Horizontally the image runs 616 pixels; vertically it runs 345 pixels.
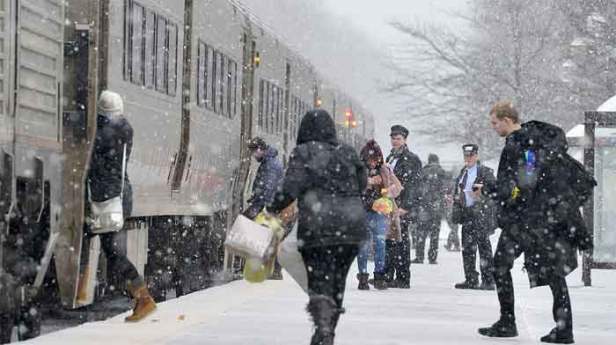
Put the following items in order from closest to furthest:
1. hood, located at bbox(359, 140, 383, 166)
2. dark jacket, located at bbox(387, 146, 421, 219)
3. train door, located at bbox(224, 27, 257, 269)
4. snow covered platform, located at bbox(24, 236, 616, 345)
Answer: snow covered platform, located at bbox(24, 236, 616, 345), hood, located at bbox(359, 140, 383, 166), dark jacket, located at bbox(387, 146, 421, 219), train door, located at bbox(224, 27, 257, 269)

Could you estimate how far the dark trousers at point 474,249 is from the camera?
15.0 m

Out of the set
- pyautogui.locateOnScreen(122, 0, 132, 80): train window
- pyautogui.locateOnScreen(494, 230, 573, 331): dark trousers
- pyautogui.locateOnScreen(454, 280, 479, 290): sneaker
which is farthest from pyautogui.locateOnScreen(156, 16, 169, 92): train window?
pyautogui.locateOnScreen(454, 280, 479, 290): sneaker

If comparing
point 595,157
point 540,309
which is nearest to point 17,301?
point 540,309

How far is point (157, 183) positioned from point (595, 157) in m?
5.98

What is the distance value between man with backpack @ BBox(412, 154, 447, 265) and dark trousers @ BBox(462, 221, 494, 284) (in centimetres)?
560

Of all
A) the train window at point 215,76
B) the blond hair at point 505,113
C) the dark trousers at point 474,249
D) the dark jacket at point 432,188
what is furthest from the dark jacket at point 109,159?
the dark jacket at point 432,188

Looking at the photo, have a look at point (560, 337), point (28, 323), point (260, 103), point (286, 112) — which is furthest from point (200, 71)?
point (286, 112)

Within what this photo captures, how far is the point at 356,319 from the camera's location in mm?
10906

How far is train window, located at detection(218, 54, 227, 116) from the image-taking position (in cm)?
1606

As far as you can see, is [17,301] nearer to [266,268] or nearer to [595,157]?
[266,268]

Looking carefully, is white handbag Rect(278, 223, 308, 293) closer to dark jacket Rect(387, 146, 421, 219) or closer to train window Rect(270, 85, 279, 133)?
dark jacket Rect(387, 146, 421, 219)

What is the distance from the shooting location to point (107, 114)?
388 inches

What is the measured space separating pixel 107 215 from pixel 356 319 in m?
2.27

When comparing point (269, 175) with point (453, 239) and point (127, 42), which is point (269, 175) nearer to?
point (127, 42)
